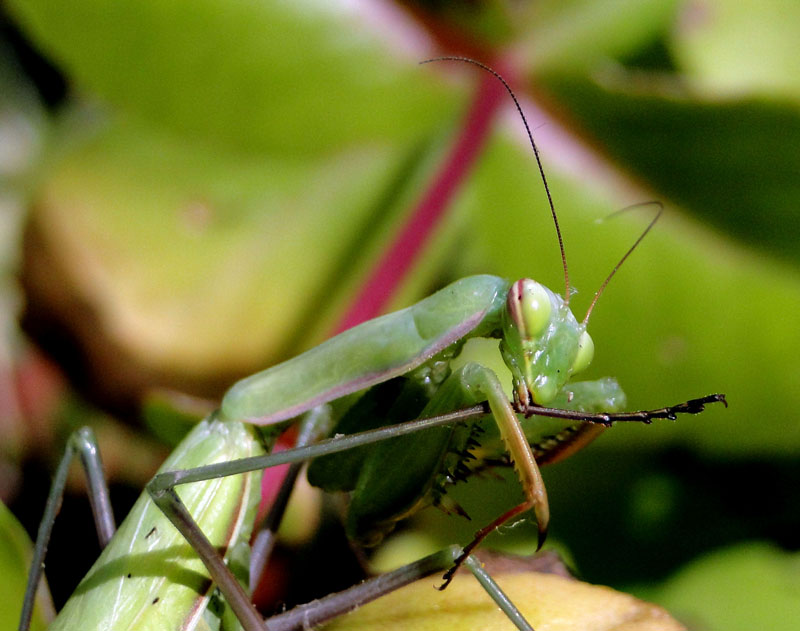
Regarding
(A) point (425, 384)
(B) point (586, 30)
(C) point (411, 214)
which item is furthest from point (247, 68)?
(A) point (425, 384)

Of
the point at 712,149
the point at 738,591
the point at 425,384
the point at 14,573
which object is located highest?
the point at 712,149

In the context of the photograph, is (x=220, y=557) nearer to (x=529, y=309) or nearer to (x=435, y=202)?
(x=529, y=309)

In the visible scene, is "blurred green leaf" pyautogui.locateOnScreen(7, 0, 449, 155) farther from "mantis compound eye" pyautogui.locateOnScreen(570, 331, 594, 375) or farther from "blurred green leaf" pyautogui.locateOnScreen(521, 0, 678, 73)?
"mantis compound eye" pyautogui.locateOnScreen(570, 331, 594, 375)

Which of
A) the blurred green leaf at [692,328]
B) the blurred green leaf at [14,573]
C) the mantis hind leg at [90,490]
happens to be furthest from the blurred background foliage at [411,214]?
the blurred green leaf at [14,573]

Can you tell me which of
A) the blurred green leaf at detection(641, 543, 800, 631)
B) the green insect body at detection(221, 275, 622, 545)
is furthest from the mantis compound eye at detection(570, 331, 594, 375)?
the blurred green leaf at detection(641, 543, 800, 631)

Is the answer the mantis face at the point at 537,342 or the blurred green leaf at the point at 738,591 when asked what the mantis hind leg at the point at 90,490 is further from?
the blurred green leaf at the point at 738,591

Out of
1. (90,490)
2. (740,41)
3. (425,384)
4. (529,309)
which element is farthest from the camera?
(740,41)
